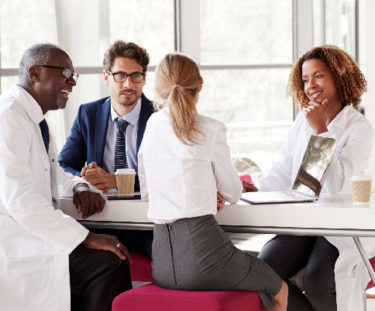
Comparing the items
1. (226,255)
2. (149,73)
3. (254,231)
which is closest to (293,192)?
(254,231)

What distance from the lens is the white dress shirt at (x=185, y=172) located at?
82.8 inches

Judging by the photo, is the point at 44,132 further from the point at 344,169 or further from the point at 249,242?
the point at 249,242

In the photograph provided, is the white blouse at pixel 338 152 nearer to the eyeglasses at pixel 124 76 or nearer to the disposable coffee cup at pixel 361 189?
the disposable coffee cup at pixel 361 189

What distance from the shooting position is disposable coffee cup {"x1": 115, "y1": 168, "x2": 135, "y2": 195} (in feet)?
8.38

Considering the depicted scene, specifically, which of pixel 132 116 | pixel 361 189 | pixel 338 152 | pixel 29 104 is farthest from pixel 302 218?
pixel 132 116

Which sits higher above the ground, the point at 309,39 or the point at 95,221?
the point at 309,39

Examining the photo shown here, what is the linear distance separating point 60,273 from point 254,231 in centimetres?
71

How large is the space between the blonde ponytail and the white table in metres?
0.32

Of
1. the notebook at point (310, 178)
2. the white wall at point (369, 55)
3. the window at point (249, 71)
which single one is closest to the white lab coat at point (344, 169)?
the notebook at point (310, 178)

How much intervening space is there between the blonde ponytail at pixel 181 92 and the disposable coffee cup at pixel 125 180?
42 centimetres

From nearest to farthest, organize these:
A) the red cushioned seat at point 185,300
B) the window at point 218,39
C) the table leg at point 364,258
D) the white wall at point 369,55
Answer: the red cushioned seat at point 185,300 → the table leg at point 364,258 → the window at point 218,39 → the white wall at point 369,55

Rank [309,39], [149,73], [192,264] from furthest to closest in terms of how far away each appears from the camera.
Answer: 1. [309,39]
2. [149,73]
3. [192,264]

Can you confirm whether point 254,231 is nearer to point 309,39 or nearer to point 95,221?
point 95,221

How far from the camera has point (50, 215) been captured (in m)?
2.25
